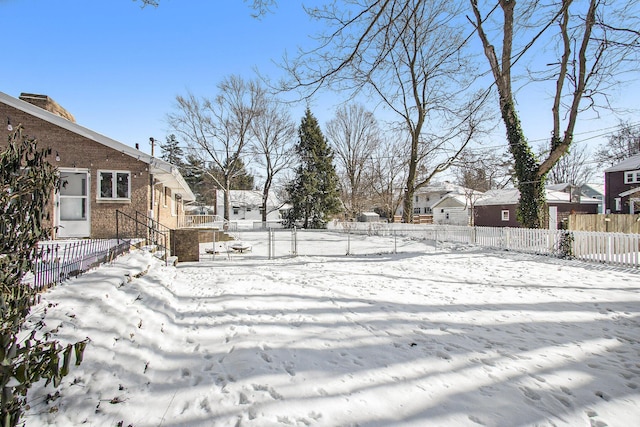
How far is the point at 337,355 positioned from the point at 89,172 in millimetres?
11125

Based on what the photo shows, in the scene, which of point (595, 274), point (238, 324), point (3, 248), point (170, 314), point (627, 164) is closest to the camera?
point (3, 248)

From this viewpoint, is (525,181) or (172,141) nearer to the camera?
(525,181)

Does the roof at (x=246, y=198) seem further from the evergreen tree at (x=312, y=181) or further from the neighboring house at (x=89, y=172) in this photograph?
the neighboring house at (x=89, y=172)

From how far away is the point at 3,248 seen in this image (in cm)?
203

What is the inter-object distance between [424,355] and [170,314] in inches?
147

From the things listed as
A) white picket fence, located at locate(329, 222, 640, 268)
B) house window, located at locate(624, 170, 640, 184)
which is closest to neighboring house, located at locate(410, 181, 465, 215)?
house window, located at locate(624, 170, 640, 184)

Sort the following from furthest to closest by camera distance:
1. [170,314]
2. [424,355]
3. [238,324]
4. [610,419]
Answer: [170,314] < [238,324] < [424,355] < [610,419]

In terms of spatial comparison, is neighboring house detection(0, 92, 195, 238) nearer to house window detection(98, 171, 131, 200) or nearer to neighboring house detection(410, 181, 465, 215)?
house window detection(98, 171, 131, 200)

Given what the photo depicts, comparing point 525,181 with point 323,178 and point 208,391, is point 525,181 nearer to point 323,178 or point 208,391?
point 208,391

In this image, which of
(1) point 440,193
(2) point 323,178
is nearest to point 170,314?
(2) point 323,178

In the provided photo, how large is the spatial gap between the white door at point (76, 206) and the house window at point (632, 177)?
35.5 meters

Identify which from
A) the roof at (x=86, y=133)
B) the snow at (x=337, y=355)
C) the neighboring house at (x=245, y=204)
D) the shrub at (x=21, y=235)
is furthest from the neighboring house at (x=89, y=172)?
the neighboring house at (x=245, y=204)

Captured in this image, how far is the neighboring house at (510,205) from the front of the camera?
2897 centimetres

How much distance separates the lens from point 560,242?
38.6 ft
